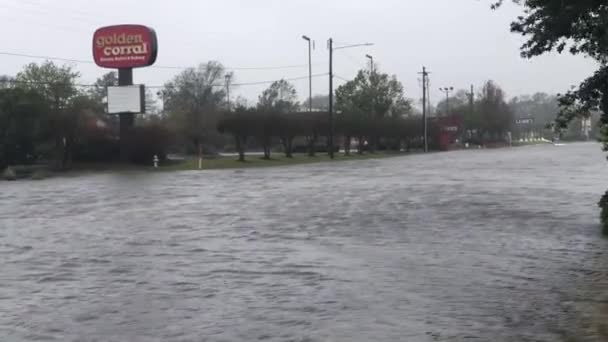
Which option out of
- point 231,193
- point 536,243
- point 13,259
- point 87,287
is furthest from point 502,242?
point 231,193

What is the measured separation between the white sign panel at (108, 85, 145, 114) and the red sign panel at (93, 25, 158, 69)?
161cm

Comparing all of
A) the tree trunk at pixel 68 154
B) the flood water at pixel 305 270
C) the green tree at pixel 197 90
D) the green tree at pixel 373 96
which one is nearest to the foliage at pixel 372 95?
the green tree at pixel 373 96

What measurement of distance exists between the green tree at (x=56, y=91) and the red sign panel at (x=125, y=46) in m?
3.74

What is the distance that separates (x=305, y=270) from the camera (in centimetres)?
1076

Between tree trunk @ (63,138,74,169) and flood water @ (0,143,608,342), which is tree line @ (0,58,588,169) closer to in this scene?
tree trunk @ (63,138,74,169)

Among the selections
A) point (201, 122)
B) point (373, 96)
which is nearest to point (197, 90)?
point (373, 96)

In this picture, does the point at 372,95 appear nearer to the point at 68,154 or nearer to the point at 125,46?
the point at 125,46

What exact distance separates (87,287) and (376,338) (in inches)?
169

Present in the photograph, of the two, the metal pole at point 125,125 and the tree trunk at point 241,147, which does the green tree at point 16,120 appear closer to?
the metal pole at point 125,125

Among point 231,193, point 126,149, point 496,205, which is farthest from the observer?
point 126,149

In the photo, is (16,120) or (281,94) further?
(281,94)

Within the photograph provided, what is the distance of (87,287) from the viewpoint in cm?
961

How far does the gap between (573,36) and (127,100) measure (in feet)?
137

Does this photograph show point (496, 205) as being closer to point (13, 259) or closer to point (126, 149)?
point (13, 259)
